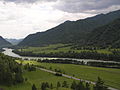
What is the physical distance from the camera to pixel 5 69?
15675cm

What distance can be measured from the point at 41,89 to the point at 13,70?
54334mm

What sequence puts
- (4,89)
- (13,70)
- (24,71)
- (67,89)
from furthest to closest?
1. (24,71)
2. (13,70)
3. (4,89)
4. (67,89)

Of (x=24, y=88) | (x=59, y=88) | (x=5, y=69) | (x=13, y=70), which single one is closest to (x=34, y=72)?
(x=13, y=70)

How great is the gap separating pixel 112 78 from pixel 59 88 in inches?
1953

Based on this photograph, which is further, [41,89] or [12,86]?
[12,86]

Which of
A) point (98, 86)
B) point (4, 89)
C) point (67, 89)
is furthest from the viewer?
point (4, 89)

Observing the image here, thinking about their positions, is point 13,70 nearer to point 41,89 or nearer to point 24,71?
point 24,71

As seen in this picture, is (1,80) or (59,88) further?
(1,80)

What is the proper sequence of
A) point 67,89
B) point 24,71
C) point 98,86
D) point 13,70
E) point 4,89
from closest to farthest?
point 98,86 < point 67,89 < point 4,89 < point 13,70 < point 24,71

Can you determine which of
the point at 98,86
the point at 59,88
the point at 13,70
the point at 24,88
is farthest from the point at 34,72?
the point at 98,86

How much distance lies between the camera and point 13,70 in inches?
6767

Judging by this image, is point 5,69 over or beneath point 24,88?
over

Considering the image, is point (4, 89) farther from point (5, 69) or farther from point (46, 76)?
point (46, 76)

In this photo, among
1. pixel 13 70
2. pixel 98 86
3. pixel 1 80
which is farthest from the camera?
pixel 13 70
